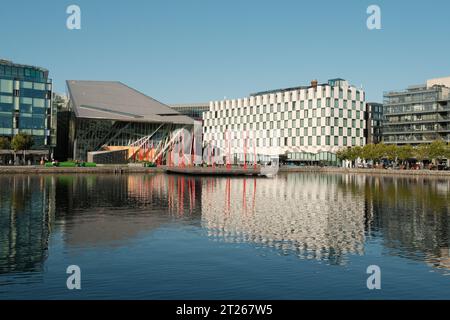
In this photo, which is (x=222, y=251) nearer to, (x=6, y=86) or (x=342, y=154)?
(x=6, y=86)

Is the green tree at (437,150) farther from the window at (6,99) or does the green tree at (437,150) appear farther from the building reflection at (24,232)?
the window at (6,99)

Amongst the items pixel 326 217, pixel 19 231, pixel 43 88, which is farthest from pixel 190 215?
pixel 43 88

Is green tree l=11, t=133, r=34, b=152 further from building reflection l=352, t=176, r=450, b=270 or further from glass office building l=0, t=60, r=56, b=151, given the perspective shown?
building reflection l=352, t=176, r=450, b=270

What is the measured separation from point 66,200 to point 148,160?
394ft

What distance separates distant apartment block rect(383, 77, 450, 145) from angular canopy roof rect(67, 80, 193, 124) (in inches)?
3181

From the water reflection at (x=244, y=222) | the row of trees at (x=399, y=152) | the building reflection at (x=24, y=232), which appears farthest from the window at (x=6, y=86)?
the row of trees at (x=399, y=152)

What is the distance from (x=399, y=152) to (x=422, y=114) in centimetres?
2822

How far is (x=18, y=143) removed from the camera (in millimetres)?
144500

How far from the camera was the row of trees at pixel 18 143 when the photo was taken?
144875 mm

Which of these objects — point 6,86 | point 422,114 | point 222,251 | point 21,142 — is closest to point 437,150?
point 422,114

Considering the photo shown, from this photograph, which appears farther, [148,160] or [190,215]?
[148,160]
